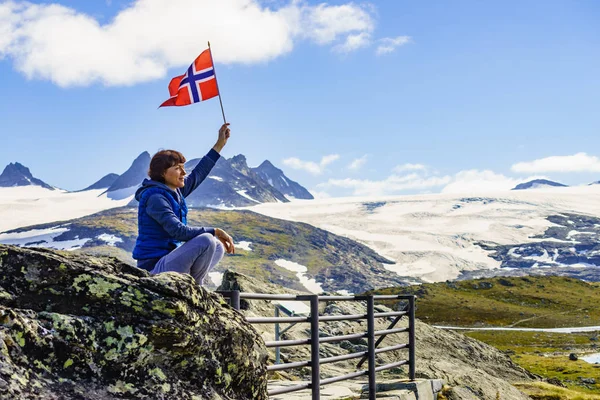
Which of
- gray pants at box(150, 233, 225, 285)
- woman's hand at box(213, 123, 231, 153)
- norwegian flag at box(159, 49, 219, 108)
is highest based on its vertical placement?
norwegian flag at box(159, 49, 219, 108)

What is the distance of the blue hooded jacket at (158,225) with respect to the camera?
8500mm

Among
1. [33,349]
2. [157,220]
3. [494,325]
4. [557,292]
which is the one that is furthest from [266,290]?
[557,292]

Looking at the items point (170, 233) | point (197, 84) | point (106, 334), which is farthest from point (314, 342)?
point (197, 84)

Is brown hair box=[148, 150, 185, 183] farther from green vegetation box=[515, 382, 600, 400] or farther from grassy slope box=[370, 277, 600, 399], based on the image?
grassy slope box=[370, 277, 600, 399]

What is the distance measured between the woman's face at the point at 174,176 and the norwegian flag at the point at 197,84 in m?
5.55

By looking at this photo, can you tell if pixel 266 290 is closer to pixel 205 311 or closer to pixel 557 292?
pixel 205 311

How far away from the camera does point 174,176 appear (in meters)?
9.02

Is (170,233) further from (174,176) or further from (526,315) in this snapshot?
(526,315)

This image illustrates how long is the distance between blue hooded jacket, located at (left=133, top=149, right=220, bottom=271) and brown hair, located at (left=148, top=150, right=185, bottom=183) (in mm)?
118

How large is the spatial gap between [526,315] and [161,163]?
169 metres

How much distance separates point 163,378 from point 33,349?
4.13ft

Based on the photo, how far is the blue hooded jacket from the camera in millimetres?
8500

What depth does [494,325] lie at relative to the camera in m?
154

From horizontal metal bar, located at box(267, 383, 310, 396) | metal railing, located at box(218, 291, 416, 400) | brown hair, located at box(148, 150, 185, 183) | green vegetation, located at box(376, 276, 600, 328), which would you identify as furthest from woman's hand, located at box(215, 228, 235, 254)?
green vegetation, located at box(376, 276, 600, 328)
